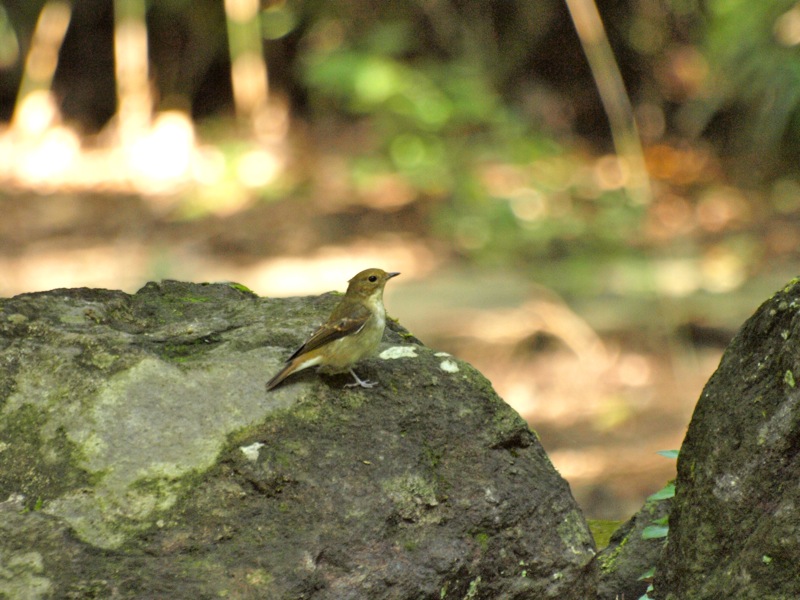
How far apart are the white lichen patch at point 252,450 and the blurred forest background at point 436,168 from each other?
544 centimetres

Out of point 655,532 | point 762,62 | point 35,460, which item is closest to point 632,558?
point 655,532

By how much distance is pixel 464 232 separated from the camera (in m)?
10.5

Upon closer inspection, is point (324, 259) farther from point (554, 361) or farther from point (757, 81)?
point (757, 81)

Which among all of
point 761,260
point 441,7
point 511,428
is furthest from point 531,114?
point 511,428

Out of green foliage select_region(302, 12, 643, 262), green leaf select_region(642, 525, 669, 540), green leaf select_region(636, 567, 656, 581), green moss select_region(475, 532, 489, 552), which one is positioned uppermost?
green foliage select_region(302, 12, 643, 262)

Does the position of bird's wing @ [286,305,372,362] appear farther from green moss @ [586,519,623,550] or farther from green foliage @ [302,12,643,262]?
green foliage @ [302,12,643,262]

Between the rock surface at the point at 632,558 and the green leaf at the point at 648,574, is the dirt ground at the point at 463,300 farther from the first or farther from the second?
the green leaf at the point at 648,574

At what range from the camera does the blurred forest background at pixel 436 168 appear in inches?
352

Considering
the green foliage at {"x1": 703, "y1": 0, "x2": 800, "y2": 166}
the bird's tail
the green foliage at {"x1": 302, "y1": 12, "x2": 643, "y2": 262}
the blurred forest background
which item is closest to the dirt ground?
the blurred forest background

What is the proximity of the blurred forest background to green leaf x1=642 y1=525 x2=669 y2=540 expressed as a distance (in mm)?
4650

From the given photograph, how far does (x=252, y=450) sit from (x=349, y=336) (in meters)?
0.57

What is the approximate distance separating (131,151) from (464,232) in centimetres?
390

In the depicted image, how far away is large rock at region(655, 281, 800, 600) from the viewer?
9.29 ft

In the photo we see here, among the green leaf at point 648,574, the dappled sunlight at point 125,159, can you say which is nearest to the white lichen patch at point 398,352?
the green leaf at point 648,574
